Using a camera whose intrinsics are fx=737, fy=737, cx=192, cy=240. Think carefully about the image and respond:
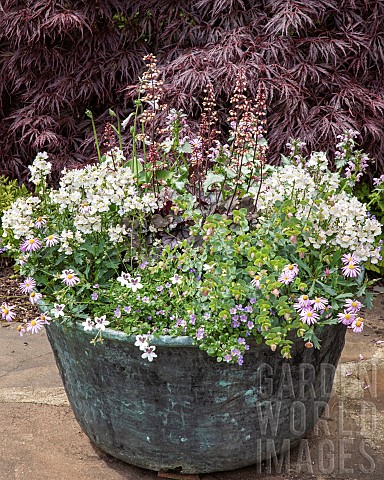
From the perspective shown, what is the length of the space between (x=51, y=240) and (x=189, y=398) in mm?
586

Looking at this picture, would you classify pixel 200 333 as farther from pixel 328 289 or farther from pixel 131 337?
pixel 328 289

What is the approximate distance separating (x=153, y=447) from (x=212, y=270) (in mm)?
544

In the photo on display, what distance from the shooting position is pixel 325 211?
6.68 feet

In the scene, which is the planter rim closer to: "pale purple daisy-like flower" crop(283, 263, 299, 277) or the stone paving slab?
"pale purple daisy-like flower" crop(283, 263, 299, 277)

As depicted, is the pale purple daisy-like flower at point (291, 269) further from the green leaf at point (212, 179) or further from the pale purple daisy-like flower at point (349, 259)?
the green leaf at point (212, 179)

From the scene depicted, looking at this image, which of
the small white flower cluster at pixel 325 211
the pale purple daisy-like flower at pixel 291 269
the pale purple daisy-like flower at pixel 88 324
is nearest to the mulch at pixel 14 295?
the pale purple daisy-like flower at pixel 88 324

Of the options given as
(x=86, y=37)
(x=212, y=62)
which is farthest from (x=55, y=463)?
(x=86, y=37)

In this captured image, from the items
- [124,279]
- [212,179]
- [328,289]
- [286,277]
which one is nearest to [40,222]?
[124,279]

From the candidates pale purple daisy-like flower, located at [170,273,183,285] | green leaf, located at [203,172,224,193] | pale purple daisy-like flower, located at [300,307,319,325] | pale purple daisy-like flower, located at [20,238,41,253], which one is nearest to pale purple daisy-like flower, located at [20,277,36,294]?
pale purple daisy-like flower, located at [20,238,41,253]

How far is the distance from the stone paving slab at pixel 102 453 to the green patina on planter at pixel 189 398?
95mm

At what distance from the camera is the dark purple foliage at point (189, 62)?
3371 mm

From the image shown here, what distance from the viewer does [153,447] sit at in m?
2.11

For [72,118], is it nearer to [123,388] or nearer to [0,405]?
[0,405]

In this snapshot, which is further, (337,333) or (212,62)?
(212,62)
